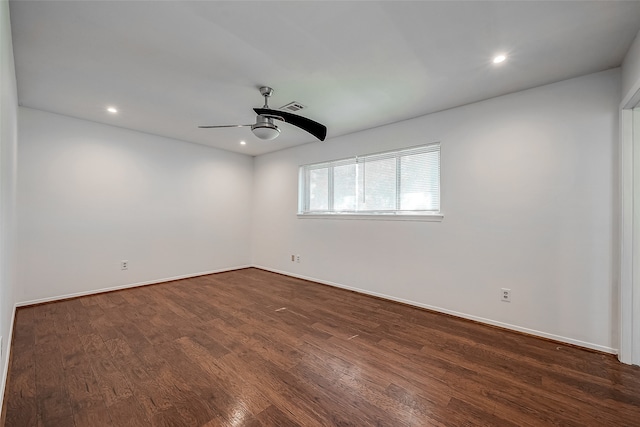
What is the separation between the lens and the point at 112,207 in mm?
3934

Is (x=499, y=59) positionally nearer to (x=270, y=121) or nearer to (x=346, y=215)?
(x=270, y=121)

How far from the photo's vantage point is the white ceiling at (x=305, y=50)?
1.70 m

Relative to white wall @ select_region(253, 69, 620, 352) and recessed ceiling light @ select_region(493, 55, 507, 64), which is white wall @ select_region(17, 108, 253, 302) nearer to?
white wall @ select_region(253, 69, 620, 352)

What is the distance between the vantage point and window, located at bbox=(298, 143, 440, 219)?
340 centimetres

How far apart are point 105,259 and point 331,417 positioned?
13.1 ft

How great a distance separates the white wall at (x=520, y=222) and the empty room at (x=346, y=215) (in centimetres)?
2

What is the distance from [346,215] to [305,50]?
2.54m

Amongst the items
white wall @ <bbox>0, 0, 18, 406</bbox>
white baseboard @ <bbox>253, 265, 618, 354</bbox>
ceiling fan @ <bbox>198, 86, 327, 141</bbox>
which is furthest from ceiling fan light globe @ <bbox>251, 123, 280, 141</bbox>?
white baseboard @ <bbox>253, 265, 618, 354</bbox>

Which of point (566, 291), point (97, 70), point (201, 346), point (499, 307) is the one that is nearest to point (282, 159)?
point (97, 70)

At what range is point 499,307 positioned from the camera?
9.21 ft

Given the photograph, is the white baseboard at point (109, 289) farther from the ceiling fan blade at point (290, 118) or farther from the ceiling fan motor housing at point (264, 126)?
the ceiling fan blade at point (290, 118)

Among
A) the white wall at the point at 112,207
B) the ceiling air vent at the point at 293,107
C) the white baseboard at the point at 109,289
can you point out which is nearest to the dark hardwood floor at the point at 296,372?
the white baseboard at the point at 109,289

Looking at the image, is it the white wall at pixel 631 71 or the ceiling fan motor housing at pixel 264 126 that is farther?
the ceiling fan motor housing at pixel 264 126

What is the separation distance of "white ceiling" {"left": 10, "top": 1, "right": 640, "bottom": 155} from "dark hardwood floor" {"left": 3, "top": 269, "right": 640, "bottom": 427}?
2.45 metres
